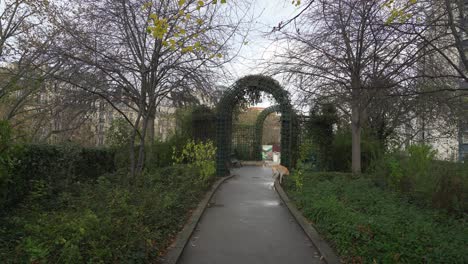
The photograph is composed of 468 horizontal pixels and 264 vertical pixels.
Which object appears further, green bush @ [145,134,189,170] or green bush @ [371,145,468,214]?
green bush @ [145,134,189,170]

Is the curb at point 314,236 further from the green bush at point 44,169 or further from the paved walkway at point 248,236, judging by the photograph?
the green bush at point 44,169

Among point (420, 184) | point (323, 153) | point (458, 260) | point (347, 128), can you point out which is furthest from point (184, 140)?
point (458, 260)

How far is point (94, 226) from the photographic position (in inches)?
162

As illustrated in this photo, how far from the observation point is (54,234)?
4.02 meters

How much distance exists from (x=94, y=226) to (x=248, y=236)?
8.17 feet

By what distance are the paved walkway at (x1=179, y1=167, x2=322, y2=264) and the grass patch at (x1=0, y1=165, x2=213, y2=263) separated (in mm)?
525

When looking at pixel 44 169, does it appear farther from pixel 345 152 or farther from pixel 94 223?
pixel 345 152

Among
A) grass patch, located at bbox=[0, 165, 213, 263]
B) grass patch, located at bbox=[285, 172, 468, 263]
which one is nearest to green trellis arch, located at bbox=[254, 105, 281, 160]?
grass patch, located at bbox=[0, 165, 213, 263]

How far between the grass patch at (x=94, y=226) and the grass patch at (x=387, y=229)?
2.68m

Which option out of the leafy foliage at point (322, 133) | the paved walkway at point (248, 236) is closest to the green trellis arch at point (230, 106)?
the leafy foliage at point (322, 133)

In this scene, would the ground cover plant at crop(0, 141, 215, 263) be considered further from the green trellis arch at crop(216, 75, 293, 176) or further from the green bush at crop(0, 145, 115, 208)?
the green trellis arch at crop(216, 75, 293, 176)

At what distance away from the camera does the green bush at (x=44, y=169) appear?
18.0 ft

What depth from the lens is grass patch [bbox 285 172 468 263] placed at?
3.85 meters

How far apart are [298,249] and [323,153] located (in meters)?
8.30
